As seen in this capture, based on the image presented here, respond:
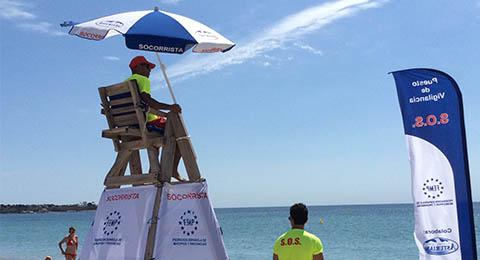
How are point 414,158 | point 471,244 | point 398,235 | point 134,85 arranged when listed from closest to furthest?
point 471,244
point 414,158
point 134,85
point 398,235

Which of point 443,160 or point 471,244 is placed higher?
point 443,160

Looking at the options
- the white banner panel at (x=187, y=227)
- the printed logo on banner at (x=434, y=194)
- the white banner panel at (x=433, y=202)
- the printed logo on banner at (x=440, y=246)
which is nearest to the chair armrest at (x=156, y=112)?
the white banner panel at (x=187, y=227)

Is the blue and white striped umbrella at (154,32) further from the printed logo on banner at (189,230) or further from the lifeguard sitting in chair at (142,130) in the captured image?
the printed logo on banner at (189,230)

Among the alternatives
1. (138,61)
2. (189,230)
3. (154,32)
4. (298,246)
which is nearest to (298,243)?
(298,246)

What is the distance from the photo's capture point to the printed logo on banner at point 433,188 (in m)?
5.70

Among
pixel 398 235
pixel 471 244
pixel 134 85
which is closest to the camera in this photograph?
pixel 471 244

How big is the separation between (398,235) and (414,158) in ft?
135

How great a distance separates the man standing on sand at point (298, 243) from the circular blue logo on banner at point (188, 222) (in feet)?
5.52

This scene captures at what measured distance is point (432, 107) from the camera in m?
5.79

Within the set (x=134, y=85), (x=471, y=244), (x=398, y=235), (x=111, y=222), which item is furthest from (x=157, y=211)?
(x=398, y=235)

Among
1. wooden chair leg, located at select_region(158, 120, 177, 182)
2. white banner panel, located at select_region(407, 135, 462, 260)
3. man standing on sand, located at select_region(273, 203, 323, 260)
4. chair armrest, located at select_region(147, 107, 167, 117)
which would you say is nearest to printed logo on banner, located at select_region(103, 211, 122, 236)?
wooden chair leg, located at select_region(158, 120, 177, 182)

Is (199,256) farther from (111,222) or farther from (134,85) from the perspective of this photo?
(134,85)

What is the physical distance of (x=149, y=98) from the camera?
21.0 ft

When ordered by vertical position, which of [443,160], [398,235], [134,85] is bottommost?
[443,160]
